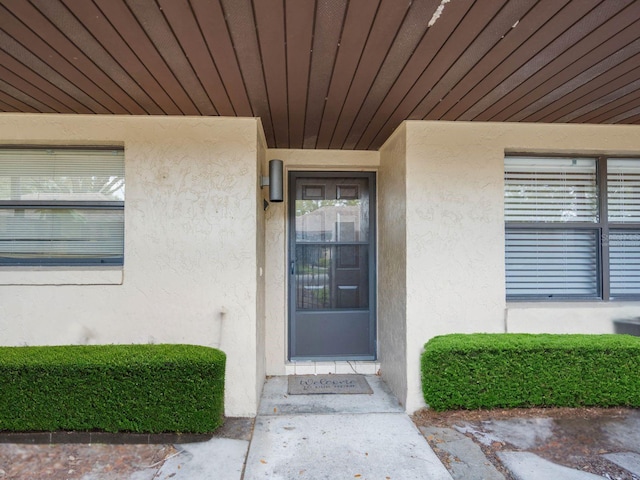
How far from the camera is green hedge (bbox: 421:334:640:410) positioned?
115 inches

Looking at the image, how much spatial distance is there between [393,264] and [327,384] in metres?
1.43

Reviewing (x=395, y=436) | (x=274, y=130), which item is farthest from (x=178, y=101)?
(x=395, y=436)

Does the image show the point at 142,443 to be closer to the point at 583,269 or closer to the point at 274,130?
the point at 274,130

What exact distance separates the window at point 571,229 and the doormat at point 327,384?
1762 millimetres

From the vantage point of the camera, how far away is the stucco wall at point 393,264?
3.25 metres

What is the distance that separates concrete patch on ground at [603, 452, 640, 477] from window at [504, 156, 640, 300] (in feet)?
4.47

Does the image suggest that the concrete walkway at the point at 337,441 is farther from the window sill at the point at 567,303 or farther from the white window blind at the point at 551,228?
the white window blind at the point at 551,228

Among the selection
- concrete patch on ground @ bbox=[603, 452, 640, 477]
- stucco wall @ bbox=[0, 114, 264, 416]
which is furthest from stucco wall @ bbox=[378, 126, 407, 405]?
concrete patch on ground @ bbox=[603, 452, 640, 477]

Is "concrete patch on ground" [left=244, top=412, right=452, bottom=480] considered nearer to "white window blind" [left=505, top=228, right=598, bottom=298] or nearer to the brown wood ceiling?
"white window blind" [left=505, top=228, right=598, bottom=298]

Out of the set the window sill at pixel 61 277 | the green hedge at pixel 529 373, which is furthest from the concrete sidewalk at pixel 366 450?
the window sill at pixel 61 277

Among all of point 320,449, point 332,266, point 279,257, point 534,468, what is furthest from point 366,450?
point 279,257

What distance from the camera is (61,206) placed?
313cm

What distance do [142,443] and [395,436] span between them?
1881 millimetres

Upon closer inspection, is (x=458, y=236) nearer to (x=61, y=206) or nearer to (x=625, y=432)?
(x=625, y=432)
